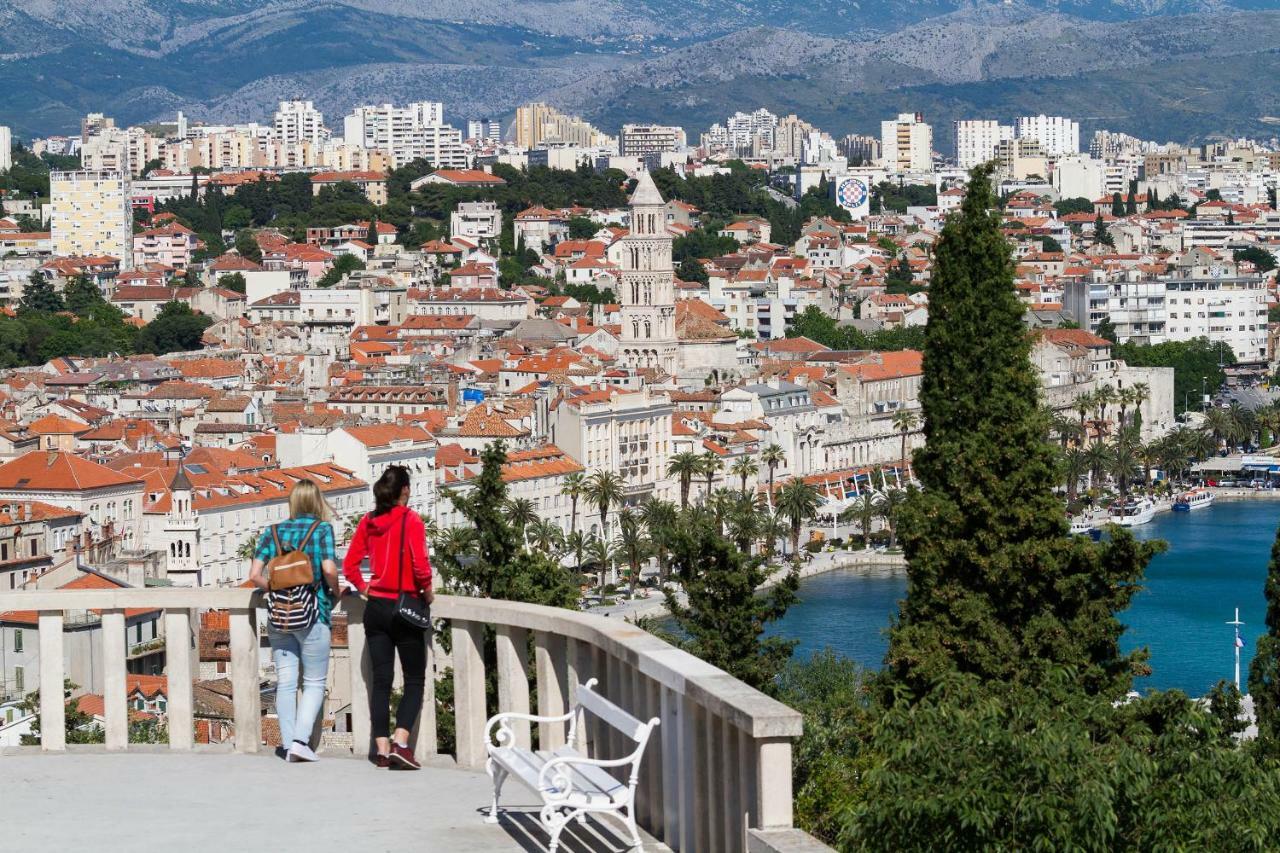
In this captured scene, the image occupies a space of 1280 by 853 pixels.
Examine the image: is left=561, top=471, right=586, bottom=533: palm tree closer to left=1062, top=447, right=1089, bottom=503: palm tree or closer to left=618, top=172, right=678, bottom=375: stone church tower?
left=1062, top=447, right=1089, bottom=503: palm tree

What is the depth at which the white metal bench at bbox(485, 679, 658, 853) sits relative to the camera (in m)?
5.66

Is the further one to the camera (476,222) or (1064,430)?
(476,222)

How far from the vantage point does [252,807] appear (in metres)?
6.20

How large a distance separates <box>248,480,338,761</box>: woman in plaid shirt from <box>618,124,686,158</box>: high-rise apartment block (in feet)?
504

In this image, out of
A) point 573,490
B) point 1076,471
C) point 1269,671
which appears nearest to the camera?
point 1269,671

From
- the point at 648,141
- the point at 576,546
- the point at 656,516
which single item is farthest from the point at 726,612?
the point at 648,141

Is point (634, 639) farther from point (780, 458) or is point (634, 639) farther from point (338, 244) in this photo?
point (338, 244)

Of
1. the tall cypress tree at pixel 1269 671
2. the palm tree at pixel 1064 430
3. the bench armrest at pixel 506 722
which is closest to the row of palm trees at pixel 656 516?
the palm tree at pixel 1064 430

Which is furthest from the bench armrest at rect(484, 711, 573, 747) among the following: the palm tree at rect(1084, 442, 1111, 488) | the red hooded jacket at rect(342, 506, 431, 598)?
the palm tree at rect(1084, 442, 1111, 488)

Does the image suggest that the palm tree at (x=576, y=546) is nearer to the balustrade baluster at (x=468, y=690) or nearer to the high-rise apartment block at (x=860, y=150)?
the balustrade baluster at (x=468, y=690)

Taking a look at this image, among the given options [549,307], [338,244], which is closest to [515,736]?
[549,307]

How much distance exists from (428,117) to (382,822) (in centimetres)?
16499

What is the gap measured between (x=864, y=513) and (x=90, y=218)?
57.9m

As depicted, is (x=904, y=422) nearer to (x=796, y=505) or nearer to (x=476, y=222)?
(x=796, y=505)
